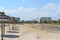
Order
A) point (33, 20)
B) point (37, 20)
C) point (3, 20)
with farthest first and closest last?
point (33, 20) → point (37, 20) → point (3, 20)

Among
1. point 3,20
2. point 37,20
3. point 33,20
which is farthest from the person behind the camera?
point 33,20

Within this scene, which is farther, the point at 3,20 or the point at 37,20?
the point at 37,20

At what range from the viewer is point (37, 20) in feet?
577

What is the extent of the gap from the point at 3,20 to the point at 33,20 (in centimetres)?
17119

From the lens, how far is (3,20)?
665 inches

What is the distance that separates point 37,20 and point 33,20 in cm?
1254

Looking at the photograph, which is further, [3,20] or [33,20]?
[33,20]

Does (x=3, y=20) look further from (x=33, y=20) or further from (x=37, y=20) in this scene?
(x=33, y=20)

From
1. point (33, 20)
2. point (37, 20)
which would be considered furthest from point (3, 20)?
point (33, 20)

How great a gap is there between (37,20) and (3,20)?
15922 cm
